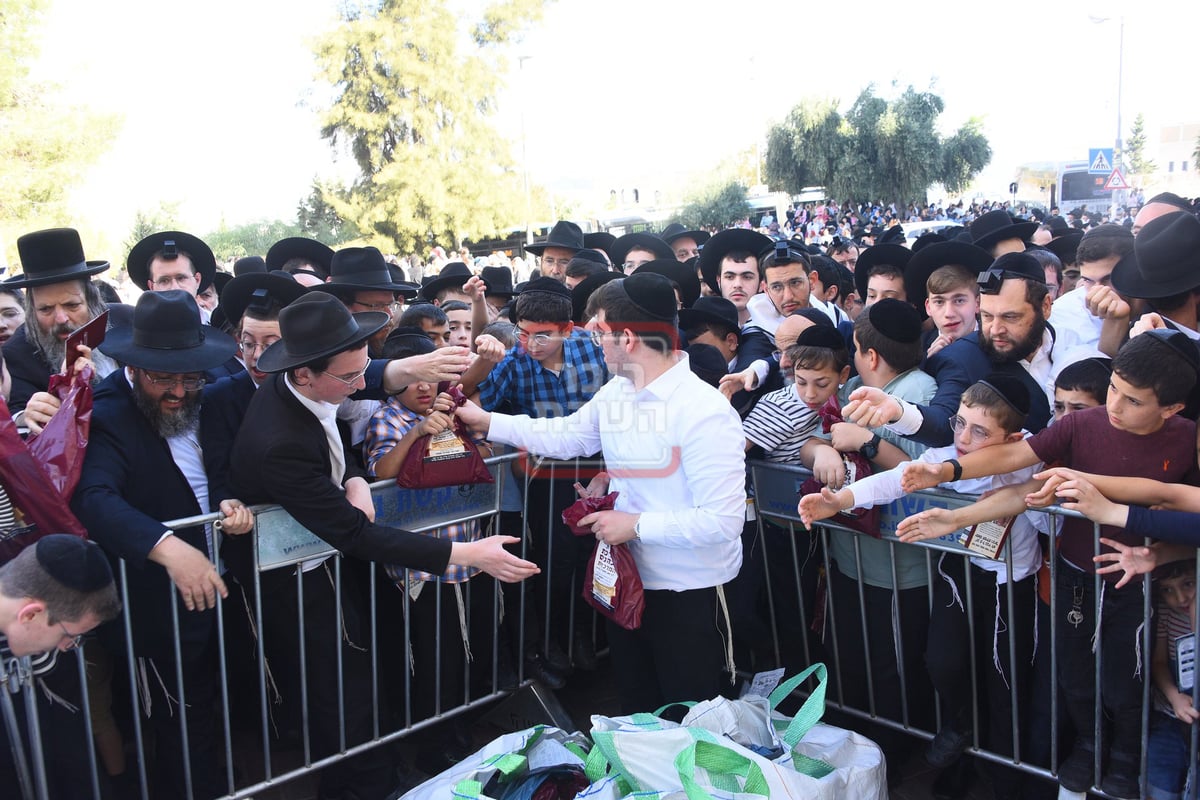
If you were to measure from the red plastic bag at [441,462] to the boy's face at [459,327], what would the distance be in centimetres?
131

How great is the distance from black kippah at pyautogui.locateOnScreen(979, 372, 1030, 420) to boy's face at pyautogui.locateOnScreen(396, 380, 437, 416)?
7.32ft

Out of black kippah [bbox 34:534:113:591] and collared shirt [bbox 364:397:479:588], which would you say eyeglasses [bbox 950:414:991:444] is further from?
black kippah [bbox 34:534:113:591]

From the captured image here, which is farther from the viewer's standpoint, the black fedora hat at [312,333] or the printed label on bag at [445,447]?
the printed label on bag at [445,447]

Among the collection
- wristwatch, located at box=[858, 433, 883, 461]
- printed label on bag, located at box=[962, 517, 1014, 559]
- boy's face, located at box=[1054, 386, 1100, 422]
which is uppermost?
boy's face, located at box=[1054, 386, 1100, 422]

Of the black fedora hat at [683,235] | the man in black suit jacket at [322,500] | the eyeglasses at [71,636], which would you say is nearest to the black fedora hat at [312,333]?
the man in black suit jacket at [322,500]

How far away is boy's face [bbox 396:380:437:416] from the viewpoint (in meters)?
3.68

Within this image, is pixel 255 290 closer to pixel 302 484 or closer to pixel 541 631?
pixel 302 484

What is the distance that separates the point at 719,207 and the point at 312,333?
41.3 m

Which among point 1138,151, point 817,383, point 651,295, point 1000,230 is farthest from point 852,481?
point 1138,151

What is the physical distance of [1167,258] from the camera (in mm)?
3686

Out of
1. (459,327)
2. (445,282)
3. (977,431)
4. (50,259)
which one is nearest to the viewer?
(977,431)

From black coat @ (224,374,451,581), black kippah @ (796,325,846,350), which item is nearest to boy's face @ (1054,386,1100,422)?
black kippah @ (796,325,846,350)

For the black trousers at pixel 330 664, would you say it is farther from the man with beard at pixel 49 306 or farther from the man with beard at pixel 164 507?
the man with beard at pixel 49 306

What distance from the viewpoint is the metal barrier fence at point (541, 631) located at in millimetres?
3117
